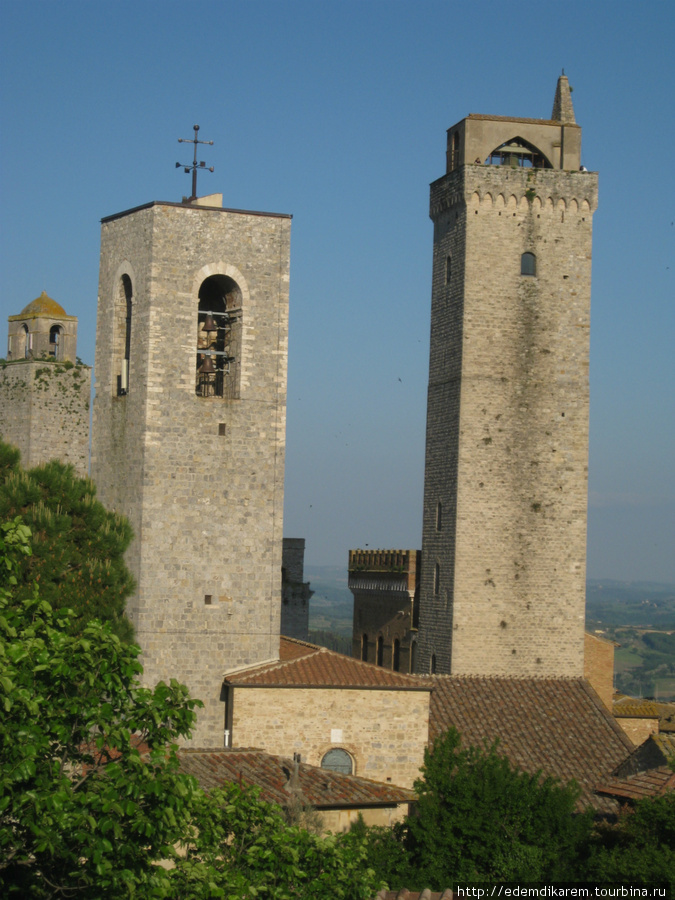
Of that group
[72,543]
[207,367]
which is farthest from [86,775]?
[207,367]

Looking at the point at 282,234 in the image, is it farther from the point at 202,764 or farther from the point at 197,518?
the point at 202,764

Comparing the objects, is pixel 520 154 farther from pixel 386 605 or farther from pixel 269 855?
pixel 269 855

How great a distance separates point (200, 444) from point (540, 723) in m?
9.88

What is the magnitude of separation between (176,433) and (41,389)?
1516 centimetres

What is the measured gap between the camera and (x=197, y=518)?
955 inches

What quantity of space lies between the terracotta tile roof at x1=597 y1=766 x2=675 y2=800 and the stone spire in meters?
17.7

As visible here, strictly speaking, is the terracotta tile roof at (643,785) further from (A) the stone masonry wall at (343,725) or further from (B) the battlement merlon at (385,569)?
(B) the battlement merlon at (385,569)

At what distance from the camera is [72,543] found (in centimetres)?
2364

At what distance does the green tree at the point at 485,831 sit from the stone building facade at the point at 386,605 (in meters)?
12.3

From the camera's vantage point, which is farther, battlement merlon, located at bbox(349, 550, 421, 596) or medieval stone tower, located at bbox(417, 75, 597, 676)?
battlement merlon, located at bbox(349, 550, 421, 596)

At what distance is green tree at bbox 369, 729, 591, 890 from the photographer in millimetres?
20188

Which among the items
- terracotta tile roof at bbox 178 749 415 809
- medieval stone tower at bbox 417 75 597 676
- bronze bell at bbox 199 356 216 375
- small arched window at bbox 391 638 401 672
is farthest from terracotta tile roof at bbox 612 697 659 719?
bronze bell at bbox 199 356 216 375

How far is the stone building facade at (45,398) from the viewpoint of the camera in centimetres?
3784

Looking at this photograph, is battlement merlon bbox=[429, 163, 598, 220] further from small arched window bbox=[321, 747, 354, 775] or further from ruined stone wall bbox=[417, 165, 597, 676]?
small arched window bbox=[321, 747, 354, 775]
